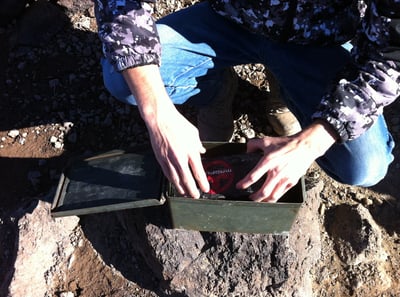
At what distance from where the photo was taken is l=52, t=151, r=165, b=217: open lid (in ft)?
5.55

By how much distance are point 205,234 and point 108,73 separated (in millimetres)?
715

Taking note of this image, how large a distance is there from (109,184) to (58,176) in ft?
1.87

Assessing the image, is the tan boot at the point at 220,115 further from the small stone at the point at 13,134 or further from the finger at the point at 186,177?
the small stone at the point at 13,134

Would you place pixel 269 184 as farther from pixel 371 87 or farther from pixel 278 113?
pixel 278 113

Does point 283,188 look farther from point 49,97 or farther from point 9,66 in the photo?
point 9,66

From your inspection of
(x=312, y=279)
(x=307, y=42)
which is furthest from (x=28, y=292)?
(x=307, y=42)

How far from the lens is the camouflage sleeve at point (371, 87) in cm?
146

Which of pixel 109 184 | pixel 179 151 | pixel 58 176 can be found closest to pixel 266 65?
pixel 179 151

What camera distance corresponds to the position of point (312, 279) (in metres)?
2.06

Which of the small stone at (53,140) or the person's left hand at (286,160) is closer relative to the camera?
the person's left hand at (286,160)

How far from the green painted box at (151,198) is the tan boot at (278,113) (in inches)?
24.9

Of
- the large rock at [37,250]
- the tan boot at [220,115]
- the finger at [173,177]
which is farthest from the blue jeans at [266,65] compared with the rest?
the large rock at [37,250]

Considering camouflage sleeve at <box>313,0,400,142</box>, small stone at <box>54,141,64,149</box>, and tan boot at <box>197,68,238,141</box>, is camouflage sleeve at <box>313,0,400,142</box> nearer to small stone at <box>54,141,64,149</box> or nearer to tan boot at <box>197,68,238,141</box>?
tan boot at <box>197,68,238,141</box>

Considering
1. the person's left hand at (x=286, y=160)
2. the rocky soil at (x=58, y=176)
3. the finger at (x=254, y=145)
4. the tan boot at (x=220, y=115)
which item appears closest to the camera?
the person's left hand at (x=286, y=160)
